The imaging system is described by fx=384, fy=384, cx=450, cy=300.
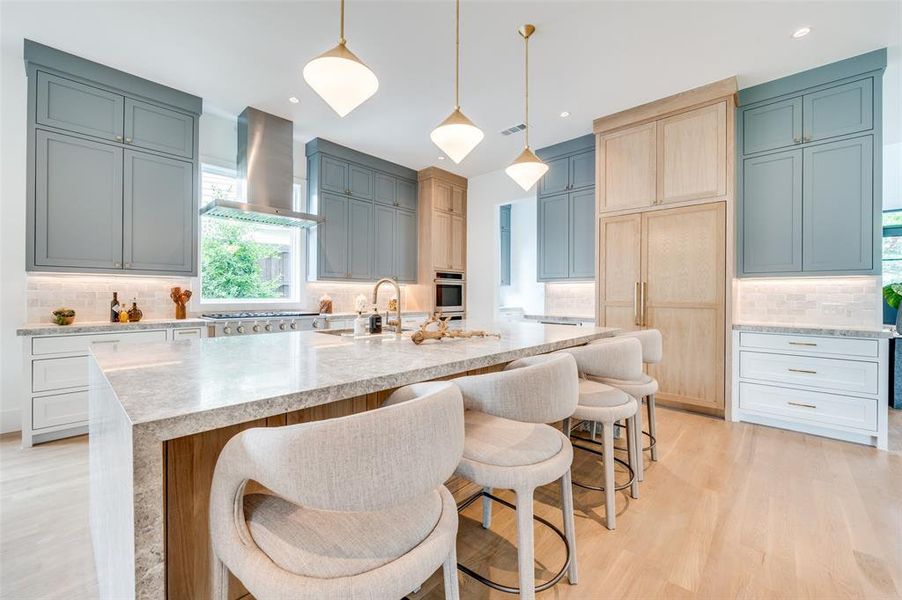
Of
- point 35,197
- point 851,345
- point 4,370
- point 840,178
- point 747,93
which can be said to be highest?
point 747,93

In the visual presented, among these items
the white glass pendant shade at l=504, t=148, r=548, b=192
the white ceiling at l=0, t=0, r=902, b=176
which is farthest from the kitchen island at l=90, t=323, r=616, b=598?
the white ceiling at l=0, t=0, r=902, b=176

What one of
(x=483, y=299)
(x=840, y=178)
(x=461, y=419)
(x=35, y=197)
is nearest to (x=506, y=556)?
(x=461, y=419)

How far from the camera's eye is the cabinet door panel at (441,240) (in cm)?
570

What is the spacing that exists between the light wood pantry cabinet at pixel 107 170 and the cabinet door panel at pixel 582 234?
13.3 feet

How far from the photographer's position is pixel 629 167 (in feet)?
12.9

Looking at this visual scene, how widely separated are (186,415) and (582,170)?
4733mm

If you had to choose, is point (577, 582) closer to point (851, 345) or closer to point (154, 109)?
point (851, 345)

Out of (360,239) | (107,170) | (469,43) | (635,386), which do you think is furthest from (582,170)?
(107,170)

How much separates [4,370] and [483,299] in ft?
16.7

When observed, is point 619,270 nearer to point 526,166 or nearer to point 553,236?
point 553,236

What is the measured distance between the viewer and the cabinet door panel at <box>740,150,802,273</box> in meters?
3.26

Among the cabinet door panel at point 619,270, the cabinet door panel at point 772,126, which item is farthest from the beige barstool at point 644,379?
the cabinet door panel at point 772,126

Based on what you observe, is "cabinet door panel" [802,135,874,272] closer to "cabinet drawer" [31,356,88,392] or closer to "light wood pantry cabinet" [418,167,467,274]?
"light wood pantry cabinet" [418,167,467,274]

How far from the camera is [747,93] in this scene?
346 cm
